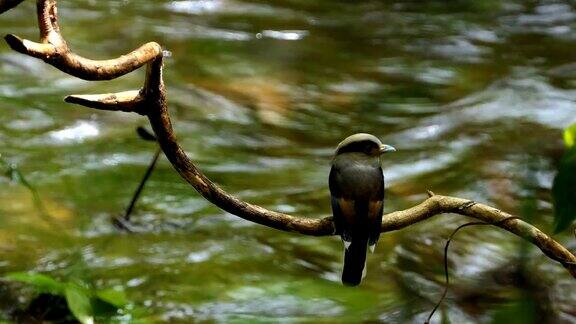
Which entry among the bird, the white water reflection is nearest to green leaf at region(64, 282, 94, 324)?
the bird

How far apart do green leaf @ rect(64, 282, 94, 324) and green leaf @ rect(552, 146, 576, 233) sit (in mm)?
2006

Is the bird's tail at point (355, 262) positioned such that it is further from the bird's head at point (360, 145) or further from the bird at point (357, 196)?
the bird's head at point (360, 145)

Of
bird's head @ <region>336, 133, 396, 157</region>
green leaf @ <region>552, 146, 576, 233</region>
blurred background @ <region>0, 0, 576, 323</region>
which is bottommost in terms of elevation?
blurred background @ <region>0, 0, 576, 323</region>

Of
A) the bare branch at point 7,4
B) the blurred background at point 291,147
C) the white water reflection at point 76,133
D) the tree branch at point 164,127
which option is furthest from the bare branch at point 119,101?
the white water reflection at point 76,133

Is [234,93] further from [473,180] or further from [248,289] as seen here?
[248,289]

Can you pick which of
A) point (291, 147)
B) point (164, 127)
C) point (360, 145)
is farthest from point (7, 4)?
point (291, 147)

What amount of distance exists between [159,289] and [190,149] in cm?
197

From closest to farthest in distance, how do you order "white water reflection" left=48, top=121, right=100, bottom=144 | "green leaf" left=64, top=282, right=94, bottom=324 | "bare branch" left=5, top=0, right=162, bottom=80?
"bare branch" left=5, top=0, right=162, bottom=80, "green leaf" left=64, top=282, right=94, bottom=324, "white water reflection" left=48, top=121, right=100, bottom=144

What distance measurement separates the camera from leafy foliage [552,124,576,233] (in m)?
1.13

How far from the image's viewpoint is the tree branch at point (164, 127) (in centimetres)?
152

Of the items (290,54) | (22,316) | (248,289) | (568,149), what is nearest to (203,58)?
(290,54)

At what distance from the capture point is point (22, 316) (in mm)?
3461

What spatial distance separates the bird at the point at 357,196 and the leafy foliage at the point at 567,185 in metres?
0.81

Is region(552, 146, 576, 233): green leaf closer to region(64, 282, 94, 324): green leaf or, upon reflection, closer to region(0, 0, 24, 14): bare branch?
region(0, 0, 24, 14): bare branch
